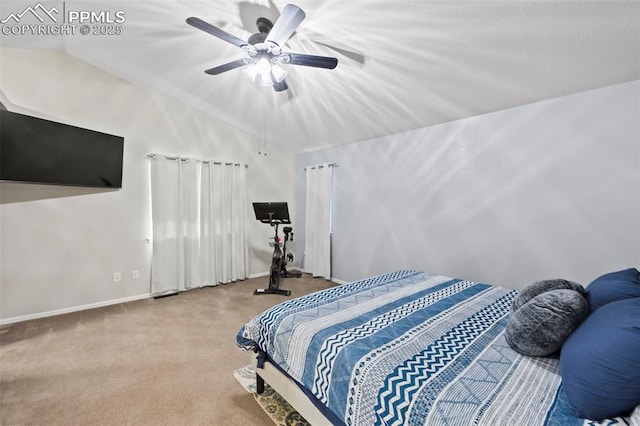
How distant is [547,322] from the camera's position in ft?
4.28

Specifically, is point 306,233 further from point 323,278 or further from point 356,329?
point 356,329

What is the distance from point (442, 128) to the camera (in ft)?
10.8

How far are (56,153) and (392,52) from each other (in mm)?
3611

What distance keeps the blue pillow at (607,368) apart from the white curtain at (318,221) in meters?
3.69

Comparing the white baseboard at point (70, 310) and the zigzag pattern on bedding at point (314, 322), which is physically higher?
the zigzag pattern on bedding at point (314, 322)

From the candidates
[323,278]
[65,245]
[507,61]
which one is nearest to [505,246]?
[507,61]

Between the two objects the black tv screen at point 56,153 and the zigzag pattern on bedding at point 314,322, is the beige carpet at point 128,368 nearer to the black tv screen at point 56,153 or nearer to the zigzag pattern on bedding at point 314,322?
the zigzag pattern on bedding at point 314,322

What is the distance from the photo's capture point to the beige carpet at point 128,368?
1.79m

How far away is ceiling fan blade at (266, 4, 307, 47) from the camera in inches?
64.8

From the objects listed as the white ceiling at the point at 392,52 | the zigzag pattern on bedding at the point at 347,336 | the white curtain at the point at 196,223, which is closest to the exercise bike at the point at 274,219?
the white curtain at the point at 196,223

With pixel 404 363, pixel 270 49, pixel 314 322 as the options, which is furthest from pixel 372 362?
pixel 270 49

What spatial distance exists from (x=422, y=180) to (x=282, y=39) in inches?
92.1

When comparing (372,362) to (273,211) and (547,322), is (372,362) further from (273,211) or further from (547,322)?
(273,211)

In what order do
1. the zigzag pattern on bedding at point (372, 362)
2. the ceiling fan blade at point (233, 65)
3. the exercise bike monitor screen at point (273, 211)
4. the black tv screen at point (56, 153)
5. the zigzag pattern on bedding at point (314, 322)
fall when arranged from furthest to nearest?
the exercise bike monitor screen at point (273, 211) < the black tv screen at point (56, 153) < the ceiling fan blade at point (233, 65) < the zigzag pattern on bedding at point (314, 322) < the zigzag pattern on bedding at point (372, 362)
